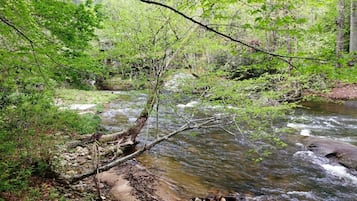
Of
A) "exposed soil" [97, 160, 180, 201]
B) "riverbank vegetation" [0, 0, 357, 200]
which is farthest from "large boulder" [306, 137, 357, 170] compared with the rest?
"exposed soil" [97, 160, 180, 201]

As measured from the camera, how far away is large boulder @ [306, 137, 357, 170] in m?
6.96

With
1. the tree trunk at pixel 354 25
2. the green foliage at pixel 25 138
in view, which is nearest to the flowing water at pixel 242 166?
the green foliage at pixel 25 138

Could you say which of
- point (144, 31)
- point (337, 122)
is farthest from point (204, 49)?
point (337, 122)

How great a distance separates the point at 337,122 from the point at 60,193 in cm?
999

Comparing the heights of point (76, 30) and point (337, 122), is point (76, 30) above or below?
above

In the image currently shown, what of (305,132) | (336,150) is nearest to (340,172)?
(336,150)

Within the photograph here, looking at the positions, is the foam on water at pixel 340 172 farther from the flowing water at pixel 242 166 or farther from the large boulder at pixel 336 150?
the large boulder at pixel 336 150

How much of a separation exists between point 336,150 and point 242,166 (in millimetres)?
2552

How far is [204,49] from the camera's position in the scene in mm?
6621

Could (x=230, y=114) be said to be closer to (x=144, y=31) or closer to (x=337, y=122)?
(x=144, y=31)

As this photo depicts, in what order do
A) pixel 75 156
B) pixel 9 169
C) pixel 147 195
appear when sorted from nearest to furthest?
pixel 9 169 → pixel 147 195 → pixel 75 156

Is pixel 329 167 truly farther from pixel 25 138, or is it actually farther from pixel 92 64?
pixel 25 138

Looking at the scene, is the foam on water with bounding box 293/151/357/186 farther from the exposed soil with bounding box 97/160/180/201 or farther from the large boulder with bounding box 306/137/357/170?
the exposed soil with bounding box 97/160/180/201

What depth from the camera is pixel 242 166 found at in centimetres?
703
